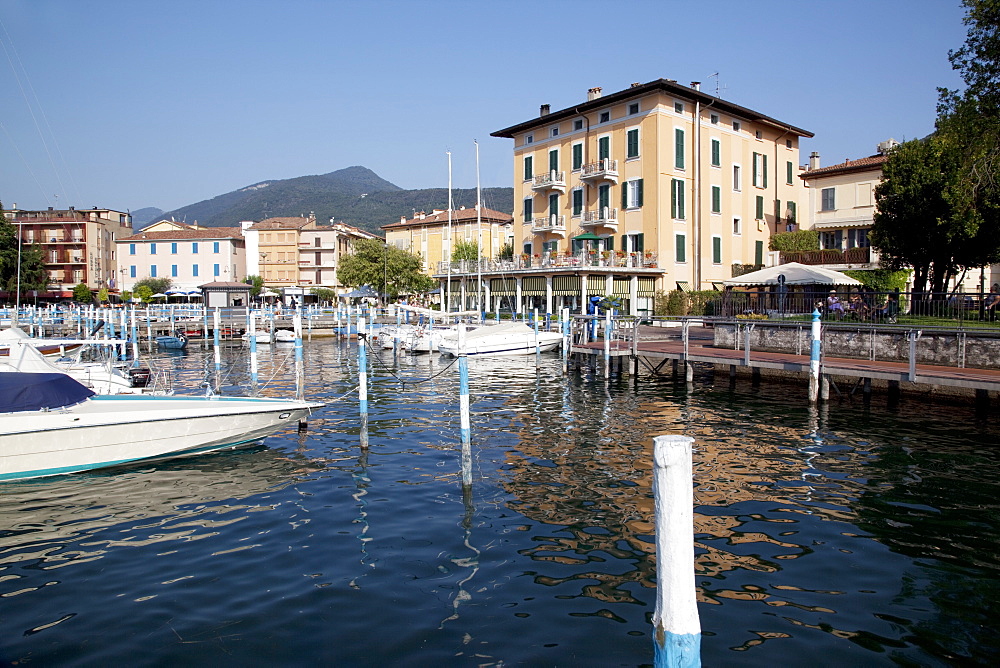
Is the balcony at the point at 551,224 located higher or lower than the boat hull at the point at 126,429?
higher

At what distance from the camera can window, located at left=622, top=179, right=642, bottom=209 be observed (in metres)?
48.7

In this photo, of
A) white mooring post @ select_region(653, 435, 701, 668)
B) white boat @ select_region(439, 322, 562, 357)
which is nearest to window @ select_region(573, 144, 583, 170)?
white boat @ select_region(439, 322, 562, 357)

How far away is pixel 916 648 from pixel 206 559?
8101 millimetres

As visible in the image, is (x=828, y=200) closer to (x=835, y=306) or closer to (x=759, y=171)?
(x=759, y=171)

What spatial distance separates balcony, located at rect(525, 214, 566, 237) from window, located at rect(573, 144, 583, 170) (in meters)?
3.90

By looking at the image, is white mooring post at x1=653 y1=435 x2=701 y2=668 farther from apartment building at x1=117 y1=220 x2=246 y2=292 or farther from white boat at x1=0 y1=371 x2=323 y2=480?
apartment building at x1=117 y1=220 x2=246 y2=292

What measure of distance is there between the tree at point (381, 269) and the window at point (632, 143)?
1160 inches

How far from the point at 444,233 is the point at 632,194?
33.6m

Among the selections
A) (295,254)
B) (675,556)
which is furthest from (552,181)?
(675,556)

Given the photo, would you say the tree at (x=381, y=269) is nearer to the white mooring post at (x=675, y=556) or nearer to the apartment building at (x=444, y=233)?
the apartment building at (x=444, y=233)

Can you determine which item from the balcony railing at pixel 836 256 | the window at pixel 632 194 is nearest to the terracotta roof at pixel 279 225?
the window at pixel 632 194

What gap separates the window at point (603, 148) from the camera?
50281 millimetres

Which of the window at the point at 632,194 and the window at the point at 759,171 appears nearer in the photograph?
the window at the point at 632,194

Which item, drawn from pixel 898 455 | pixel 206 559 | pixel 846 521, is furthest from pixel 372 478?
pixel 898 455
